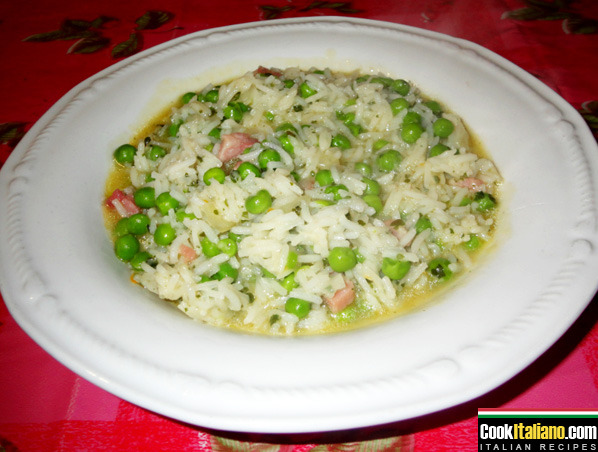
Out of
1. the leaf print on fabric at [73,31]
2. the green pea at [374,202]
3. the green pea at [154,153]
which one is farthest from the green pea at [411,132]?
the leaf print on fabric at [73,31]

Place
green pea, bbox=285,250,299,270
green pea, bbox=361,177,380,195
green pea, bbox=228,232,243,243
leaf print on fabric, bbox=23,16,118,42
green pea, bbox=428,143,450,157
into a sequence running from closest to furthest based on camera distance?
green pea, bbox=285,250,299,270, green pea, bbox=228,232,243,243, green pea, bbox=361,177,380,195, green pea, bbox=428,143,450,157, leaf print on fabric, bbox=23,16,118,42

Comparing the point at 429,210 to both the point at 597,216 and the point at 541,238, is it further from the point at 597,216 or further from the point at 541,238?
the point at 597,216

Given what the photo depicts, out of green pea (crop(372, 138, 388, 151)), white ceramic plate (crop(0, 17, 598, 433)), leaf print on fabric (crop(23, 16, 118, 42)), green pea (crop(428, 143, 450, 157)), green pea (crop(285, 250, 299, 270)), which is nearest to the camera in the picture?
white ceramic plate (crop(0, 17, 598, 433))

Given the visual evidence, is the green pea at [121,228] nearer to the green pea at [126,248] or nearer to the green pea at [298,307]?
the green pea at [126,248]

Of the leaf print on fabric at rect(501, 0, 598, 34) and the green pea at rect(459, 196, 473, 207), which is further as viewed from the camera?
the leaf print on fabric at rect(501, 0, 598, 34)

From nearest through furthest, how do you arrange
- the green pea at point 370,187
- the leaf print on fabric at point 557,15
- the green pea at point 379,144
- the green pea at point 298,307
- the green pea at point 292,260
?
the green pea at point 298,307 < the green pea at point 292,260 < the green pea at point 370,187 < the green pea at point 379,144 < the leaf print on fabric at point 557,15

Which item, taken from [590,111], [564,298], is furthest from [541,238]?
[590,111]

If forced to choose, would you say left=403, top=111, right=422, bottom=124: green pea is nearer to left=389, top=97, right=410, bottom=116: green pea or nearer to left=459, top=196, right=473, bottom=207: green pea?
left=389, top=97, right=410, bottom=116: green pea

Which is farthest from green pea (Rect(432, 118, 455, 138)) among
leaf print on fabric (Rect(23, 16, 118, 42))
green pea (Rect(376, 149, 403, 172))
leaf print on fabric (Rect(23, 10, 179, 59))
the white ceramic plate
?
leaf print on fabric (Rect(23, 16, 118, 42))
